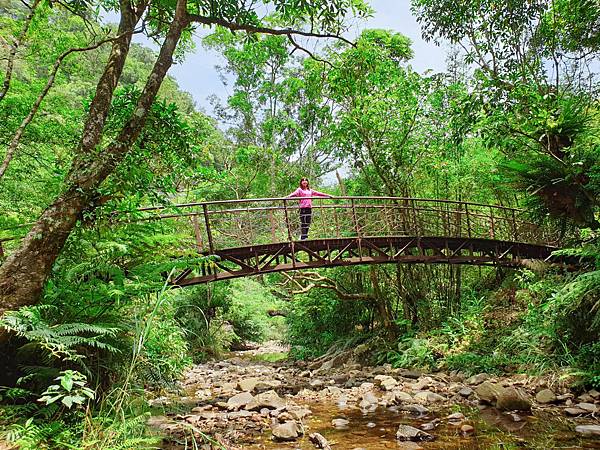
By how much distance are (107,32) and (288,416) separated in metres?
5.13

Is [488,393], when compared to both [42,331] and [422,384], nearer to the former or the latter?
[422,384]

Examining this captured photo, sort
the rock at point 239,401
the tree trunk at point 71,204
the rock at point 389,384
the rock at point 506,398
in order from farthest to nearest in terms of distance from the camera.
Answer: the rock at point 389,384
the rock at point 239,401
the rock at point 506,398
the tree trunk at point 71,204

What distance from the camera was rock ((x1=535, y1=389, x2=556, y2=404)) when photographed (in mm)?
5336

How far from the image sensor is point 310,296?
12.9 meters

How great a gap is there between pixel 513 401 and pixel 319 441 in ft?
8.83

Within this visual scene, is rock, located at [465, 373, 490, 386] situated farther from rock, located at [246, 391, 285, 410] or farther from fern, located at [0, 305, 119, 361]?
fern, located at [0, 305, 119, 361]

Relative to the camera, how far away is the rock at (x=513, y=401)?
513 centimetres

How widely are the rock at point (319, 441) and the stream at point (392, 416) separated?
5cm

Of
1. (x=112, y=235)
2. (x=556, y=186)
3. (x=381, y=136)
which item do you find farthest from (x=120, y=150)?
(x=381, y=136)

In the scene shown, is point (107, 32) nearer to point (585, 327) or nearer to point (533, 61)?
point (585, 327)

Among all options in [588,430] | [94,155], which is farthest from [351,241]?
[94,155]

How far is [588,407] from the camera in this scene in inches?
189

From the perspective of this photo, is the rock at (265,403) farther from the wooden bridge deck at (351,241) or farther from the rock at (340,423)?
the wooden bridge deck at (351,241)

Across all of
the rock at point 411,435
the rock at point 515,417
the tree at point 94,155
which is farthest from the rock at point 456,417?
the tree at point 94,155
